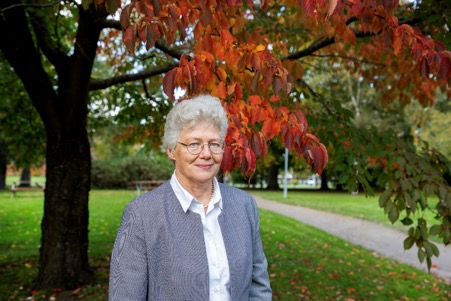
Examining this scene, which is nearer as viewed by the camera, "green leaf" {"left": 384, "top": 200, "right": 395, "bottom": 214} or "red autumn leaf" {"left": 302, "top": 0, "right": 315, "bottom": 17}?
"red autumn leaf" {"left": 302, "top": 0, "right": 315, "bottom": 17}

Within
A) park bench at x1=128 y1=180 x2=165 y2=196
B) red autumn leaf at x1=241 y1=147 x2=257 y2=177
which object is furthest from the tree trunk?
park bench at x1=128 y1=180 x2=165 y2=196

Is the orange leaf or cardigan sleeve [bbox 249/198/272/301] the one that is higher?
the orange leaf

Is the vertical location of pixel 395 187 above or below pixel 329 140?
below

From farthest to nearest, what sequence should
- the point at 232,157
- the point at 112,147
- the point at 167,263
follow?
the point at 112,147 → the point at 232,157 → the point at 167,263

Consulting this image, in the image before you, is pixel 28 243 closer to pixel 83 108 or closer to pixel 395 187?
pixel 83 108

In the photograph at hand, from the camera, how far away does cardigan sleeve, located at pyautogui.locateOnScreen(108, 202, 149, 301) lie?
1.94 meters

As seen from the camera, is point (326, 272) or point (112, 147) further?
point (112, 147)

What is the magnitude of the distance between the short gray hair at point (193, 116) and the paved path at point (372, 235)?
722 cm

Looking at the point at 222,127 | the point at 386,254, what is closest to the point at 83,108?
the point at 222,127

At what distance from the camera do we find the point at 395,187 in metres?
3.88

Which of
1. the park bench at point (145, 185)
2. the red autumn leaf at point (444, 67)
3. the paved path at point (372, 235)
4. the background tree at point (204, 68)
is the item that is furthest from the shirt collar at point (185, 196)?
the park bench at point (145, 185)

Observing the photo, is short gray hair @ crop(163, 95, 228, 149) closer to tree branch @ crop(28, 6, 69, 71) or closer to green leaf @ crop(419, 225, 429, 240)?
green leaf @ crop(419, 225, 429, 240)

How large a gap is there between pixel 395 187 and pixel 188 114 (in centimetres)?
252

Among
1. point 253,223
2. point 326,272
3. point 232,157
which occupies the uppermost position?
point 232,157
